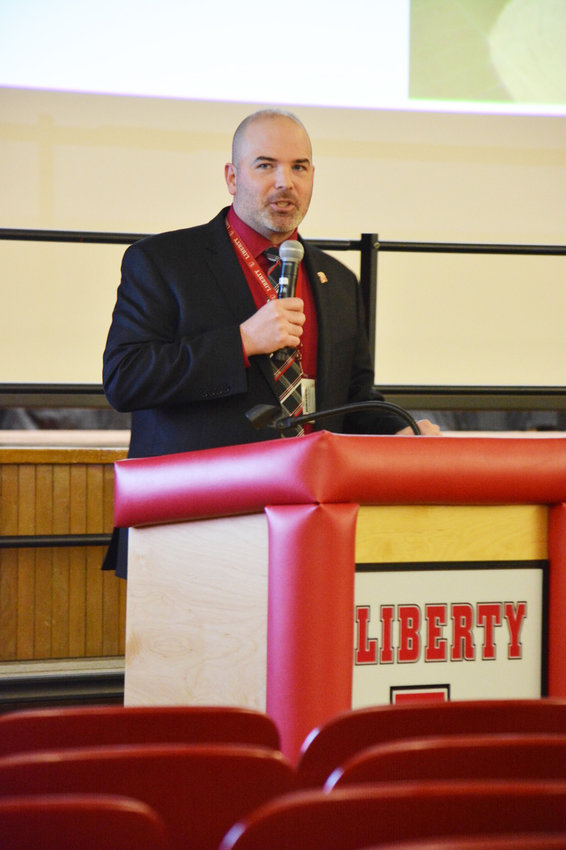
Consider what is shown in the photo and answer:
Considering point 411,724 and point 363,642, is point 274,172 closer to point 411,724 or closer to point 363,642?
point 363,642

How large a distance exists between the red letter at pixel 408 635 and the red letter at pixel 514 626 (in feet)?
0.32

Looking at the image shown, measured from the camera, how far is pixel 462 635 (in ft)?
3.14

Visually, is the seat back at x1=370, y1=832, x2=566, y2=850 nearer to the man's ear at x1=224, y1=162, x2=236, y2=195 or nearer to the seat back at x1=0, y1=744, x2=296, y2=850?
the seat back at x1=0, y1=744, x2=296, y2=850

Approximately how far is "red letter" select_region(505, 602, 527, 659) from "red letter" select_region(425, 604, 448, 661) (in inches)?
2.8

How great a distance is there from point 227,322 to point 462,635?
33.8 inches

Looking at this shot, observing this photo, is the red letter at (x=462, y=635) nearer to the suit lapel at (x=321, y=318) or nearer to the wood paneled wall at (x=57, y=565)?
the suit lapel at (x=321, y=318)

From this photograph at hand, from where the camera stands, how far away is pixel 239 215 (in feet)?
5.82

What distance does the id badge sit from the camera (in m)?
1.65

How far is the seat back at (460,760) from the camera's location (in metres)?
0.50

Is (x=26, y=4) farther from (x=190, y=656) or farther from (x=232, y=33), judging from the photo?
(x=190, y=656)

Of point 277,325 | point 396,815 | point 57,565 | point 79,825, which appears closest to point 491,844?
point 396,815

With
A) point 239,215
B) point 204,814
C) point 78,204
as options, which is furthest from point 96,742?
point 78,204

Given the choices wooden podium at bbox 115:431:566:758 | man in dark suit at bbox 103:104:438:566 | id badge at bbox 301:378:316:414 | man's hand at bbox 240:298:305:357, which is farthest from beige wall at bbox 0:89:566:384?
wooden podium at bbox 115:431:566:758

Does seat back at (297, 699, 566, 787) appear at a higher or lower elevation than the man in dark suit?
lower
